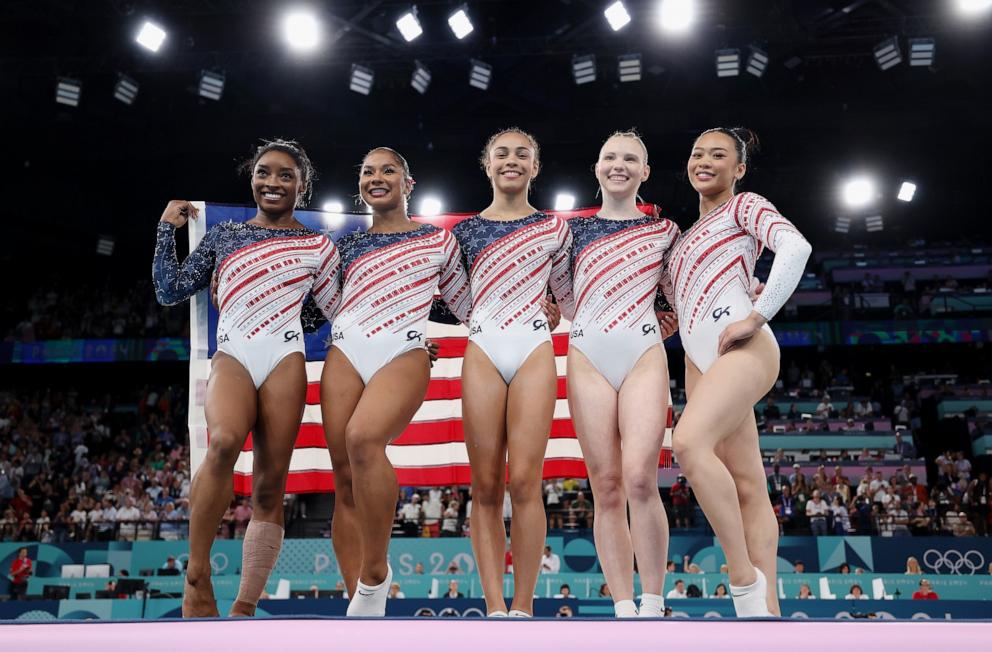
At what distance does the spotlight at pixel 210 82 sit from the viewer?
13930 mm

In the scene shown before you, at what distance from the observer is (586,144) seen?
59.0ft

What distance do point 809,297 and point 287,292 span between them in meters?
16.4

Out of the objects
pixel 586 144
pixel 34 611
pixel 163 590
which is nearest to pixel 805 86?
pixel 586 144

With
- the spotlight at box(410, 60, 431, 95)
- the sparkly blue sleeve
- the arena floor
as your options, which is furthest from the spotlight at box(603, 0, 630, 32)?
the arena floor

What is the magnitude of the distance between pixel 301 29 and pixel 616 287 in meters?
Answer: 9.46

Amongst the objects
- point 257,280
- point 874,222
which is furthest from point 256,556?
point 874,222

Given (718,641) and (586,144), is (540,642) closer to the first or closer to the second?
(718,641)

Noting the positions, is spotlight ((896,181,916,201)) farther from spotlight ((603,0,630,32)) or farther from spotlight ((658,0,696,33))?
spotlight ((603,0,630,32))

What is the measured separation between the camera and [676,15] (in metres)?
12.4

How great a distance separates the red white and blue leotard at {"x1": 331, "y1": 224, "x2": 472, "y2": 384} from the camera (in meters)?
4.12

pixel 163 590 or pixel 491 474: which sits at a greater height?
pixel 491 474

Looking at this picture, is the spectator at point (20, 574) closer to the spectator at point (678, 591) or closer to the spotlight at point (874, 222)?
the spectator at point (678, 591)

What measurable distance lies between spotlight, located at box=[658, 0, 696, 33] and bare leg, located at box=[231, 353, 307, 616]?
9774 millimetres

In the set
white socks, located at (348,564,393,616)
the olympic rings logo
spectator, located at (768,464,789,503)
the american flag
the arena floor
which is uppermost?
the american flag
